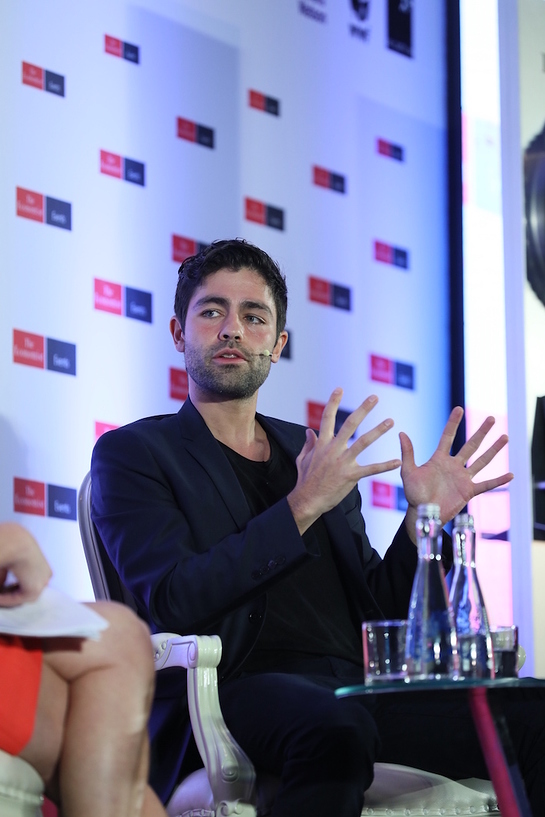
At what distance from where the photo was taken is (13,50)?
13.3 feet

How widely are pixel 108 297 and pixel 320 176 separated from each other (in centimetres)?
137

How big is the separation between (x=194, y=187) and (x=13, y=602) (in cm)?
327

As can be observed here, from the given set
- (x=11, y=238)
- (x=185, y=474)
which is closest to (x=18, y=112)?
(x=11, y=238)

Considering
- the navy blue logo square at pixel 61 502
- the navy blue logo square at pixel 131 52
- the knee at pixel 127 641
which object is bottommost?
the knee at pixel 127 641

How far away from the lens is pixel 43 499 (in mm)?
3848

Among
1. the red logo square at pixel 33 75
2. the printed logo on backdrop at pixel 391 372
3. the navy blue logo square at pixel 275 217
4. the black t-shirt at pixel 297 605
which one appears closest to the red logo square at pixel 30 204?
the red logo square at pixel 33 75

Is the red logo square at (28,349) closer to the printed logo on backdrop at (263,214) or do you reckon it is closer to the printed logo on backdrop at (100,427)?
Answer: the printed logo on backdrop at (100,427)

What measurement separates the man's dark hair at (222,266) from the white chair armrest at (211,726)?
42.4 inches

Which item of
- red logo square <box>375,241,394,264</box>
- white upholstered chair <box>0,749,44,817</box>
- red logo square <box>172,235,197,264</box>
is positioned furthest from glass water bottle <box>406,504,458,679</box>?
red logo square <box>375,241,394,264</box>

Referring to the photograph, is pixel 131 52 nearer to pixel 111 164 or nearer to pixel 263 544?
pixel 111 164

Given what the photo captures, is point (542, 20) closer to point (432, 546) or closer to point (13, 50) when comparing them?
point (13, 50)

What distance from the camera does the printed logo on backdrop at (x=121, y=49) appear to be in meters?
4.39

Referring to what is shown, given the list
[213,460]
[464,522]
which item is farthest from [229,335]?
[464,522]

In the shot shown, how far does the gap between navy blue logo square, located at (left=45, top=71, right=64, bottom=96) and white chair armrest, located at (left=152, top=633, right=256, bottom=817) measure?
2.63 m
